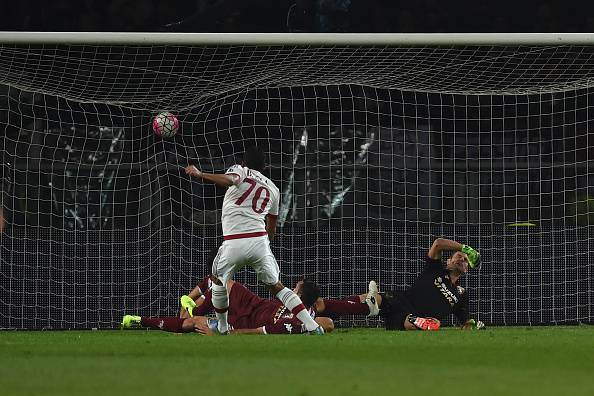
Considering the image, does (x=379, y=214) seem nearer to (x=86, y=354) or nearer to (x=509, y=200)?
(x=509, y=200)

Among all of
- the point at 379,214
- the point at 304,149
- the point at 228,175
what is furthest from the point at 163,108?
the point at 228,175

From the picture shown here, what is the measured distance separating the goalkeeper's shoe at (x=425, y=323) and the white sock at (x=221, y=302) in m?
2.32

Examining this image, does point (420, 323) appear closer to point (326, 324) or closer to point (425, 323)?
point (425, 323)

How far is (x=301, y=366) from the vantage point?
293 inches

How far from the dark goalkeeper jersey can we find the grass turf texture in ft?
11.2

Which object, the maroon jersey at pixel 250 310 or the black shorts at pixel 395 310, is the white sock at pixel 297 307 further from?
the black shorts at pixel 395 310

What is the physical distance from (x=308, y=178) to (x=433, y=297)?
3443 millimetres

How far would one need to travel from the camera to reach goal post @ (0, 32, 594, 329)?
1619cm

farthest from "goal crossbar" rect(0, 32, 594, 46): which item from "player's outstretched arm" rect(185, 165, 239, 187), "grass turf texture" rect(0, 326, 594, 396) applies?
"grass turf texture" rect(0, 326, 594, 396)

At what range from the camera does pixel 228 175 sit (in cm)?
1190

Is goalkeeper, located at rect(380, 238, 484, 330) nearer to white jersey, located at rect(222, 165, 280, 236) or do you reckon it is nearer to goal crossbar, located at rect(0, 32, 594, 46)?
goal crossbar, located at rect(0, 32, 594, 46)

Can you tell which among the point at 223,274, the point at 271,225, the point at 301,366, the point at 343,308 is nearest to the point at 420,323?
the point at 343,308
